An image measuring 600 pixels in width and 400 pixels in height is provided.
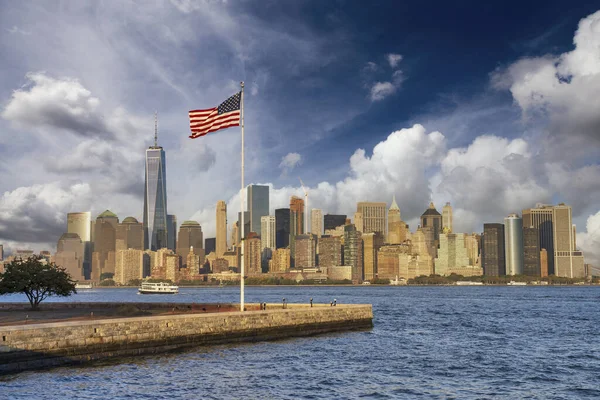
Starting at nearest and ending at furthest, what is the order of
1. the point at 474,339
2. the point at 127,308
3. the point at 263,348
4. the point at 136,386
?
the point at 136,386 → the point at 263,348 → the point at 474,339 → the point at 127,308

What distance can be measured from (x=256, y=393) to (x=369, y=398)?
583cm

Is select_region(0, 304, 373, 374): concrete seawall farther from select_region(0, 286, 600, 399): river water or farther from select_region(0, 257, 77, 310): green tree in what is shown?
select_region(0, 257, 77, 310): green tree

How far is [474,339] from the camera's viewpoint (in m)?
56.9

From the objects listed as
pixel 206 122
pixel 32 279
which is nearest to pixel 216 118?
pixel 206 122

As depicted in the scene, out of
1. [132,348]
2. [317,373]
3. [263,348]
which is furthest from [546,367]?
[132,348]

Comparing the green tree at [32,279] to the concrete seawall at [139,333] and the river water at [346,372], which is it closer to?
the concrete seawall at [139,333]

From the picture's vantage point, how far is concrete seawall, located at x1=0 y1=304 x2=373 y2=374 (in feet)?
119

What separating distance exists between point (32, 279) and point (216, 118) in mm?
34330

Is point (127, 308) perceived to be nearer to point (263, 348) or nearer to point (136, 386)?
point (263, 348)

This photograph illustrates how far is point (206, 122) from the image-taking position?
51500 millimetres

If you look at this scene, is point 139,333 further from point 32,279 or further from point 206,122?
point 32,279

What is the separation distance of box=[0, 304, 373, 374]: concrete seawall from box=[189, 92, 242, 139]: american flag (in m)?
15.1

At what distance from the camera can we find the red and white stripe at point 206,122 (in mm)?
51375

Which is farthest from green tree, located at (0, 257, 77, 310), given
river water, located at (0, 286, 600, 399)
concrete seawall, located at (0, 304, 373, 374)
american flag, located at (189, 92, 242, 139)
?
river water, located at (0, 286, 600, 399)
